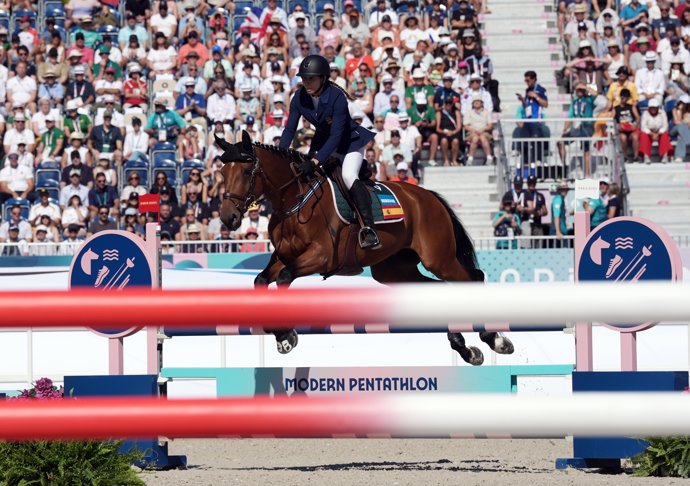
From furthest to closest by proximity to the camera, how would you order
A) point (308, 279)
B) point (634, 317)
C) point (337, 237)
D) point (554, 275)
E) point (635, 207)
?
point (635, 207), point (554, 275), point (308, 279), point (337, 237), point (634, 317)

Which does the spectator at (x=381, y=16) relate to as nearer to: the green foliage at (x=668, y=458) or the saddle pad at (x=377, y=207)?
the saddle pad at (x=377, y=207)

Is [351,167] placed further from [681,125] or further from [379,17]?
[379,17]

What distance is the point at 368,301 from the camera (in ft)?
7.59

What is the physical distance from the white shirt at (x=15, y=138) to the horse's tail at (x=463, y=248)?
8.33 metres

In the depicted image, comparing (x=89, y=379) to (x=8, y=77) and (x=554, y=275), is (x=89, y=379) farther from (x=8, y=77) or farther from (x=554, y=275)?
(x=8, y=77)

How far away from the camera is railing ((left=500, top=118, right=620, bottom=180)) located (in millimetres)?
15688

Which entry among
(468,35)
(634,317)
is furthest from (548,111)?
(634,317)

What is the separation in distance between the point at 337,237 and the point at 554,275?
4702 mm

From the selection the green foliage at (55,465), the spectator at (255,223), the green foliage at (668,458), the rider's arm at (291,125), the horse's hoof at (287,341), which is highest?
the rider's arm at (291,125)

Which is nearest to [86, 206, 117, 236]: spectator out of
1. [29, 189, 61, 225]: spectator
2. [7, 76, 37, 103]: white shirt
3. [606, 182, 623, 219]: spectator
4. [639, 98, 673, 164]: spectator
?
[29, 189, 61, 225]: spectator

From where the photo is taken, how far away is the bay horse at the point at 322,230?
8797 mm

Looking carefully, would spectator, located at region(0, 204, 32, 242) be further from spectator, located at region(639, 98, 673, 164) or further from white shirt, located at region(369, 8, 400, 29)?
spectator, located at region(639, 98, 673, 164)

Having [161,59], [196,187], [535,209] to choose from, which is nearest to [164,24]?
[161,59]

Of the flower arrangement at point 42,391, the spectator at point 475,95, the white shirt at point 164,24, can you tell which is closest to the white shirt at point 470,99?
the spectator at point 475,95
